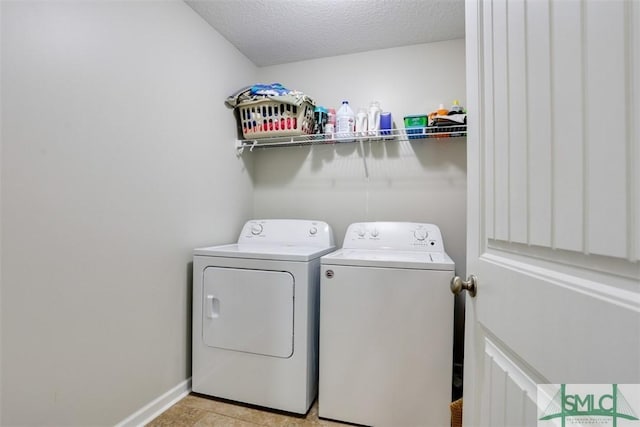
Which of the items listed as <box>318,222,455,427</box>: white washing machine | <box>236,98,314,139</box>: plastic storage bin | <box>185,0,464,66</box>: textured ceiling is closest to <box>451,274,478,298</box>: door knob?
<box>318,222,455,427</box>: white washing machine

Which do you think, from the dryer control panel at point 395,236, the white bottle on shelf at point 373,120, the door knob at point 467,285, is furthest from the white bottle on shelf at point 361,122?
the door knob at point 467,285

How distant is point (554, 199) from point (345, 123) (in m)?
1.83

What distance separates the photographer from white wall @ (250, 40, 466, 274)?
87.0 inches

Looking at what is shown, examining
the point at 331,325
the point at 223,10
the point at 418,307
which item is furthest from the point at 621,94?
the point at 223,10

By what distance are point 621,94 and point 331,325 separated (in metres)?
1.48

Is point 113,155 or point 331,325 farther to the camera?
point 331,325

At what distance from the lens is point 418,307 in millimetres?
1499

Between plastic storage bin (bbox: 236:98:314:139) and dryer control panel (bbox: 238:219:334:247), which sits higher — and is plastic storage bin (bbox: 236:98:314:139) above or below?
above

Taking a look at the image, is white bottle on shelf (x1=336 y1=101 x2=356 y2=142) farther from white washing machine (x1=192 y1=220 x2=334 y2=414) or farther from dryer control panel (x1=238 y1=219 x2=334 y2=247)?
white washing machine (x1=192 y1=220 x2=334 y2=414)

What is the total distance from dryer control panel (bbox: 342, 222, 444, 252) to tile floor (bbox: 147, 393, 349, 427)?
3.39 feet

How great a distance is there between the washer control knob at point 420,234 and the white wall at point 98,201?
141 centimetres

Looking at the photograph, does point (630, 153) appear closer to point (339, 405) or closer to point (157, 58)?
point (339, 405)

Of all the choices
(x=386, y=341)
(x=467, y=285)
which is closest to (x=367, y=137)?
(x=386, y=341)

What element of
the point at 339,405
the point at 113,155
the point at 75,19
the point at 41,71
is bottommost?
the point at 339,405
